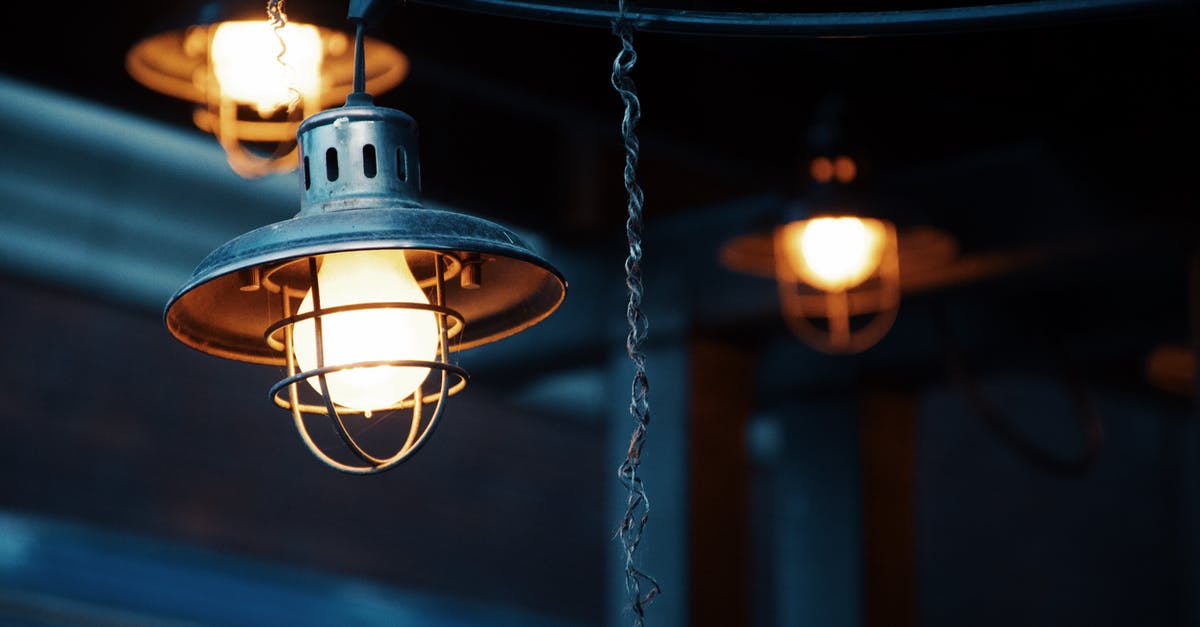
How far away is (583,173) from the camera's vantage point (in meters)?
4.78

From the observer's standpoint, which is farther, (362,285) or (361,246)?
(362,285)

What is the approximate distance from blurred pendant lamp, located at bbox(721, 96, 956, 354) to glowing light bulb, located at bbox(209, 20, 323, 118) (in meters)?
1.33

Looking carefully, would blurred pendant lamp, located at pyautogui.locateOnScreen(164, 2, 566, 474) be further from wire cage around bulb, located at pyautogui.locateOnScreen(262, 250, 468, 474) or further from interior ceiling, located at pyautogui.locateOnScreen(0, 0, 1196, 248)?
interior ceiling, located at pyautogui.locateOnScreen(0, 0, 1196, 248)

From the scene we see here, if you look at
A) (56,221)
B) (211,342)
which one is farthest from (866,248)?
(56,221)

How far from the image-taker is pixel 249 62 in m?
2.82

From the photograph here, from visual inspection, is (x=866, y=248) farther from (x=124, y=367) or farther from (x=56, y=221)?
(x=124, y=367)

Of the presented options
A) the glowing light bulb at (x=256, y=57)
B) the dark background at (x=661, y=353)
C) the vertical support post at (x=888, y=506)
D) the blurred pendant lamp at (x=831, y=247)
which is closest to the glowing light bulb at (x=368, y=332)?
the dark background at (x=661, y=353)

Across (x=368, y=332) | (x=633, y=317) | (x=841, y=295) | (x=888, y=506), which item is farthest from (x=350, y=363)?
(x=888, y=506)

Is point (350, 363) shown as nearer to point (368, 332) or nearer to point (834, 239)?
Answer: point (368, 332)

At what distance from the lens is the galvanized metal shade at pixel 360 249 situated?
4.48ft

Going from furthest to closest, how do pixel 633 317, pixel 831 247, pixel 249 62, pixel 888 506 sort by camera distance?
pixel 888 506, pixel 831 247, pixel 249 62, pixel 633 317

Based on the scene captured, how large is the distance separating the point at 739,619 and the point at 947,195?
141 centimetres

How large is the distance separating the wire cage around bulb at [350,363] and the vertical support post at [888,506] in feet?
13.0

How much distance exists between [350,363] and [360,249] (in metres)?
0.12
